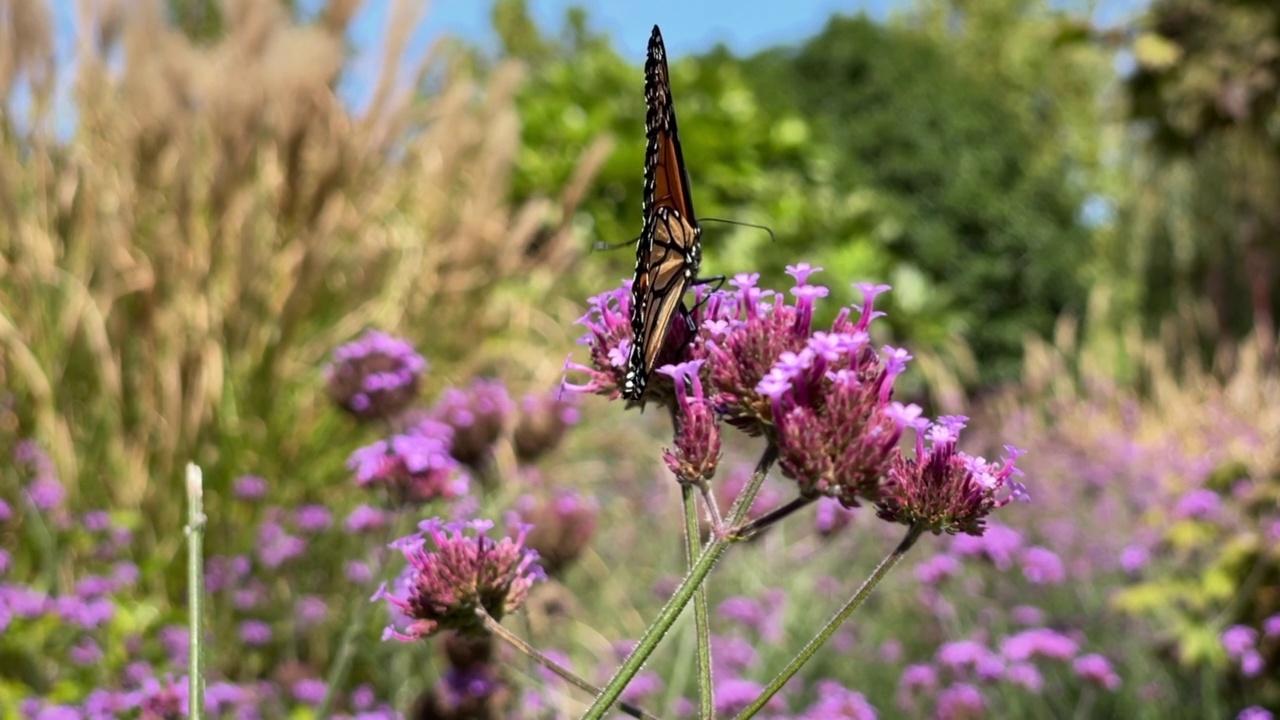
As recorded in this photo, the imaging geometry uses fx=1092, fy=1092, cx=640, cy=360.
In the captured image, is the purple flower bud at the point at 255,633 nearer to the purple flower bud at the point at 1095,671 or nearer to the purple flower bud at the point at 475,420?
the purple flower bud at the point at 475,420

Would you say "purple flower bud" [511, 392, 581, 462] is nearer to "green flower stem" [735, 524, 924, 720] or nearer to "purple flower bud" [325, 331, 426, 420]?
"purple flower bud" [325, 331, 426, 420]

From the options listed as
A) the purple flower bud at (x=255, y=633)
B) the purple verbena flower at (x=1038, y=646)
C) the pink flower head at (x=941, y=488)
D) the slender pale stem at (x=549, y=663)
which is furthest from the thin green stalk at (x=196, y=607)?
the purple verbena flower at (x=1038, y=646)

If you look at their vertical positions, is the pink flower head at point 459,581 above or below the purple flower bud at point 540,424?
below

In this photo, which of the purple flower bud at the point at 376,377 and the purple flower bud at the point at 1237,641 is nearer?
the purple flower bud at the point at 376,377

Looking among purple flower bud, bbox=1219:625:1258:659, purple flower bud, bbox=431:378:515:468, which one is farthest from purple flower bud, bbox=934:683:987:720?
purple flower bud, bbox=431:378:515:468

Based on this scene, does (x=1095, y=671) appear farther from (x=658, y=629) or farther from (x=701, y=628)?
(x=658, y=629)

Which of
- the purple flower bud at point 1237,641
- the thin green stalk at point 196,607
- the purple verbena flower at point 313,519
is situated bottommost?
the thin green stalk at point 196,607
